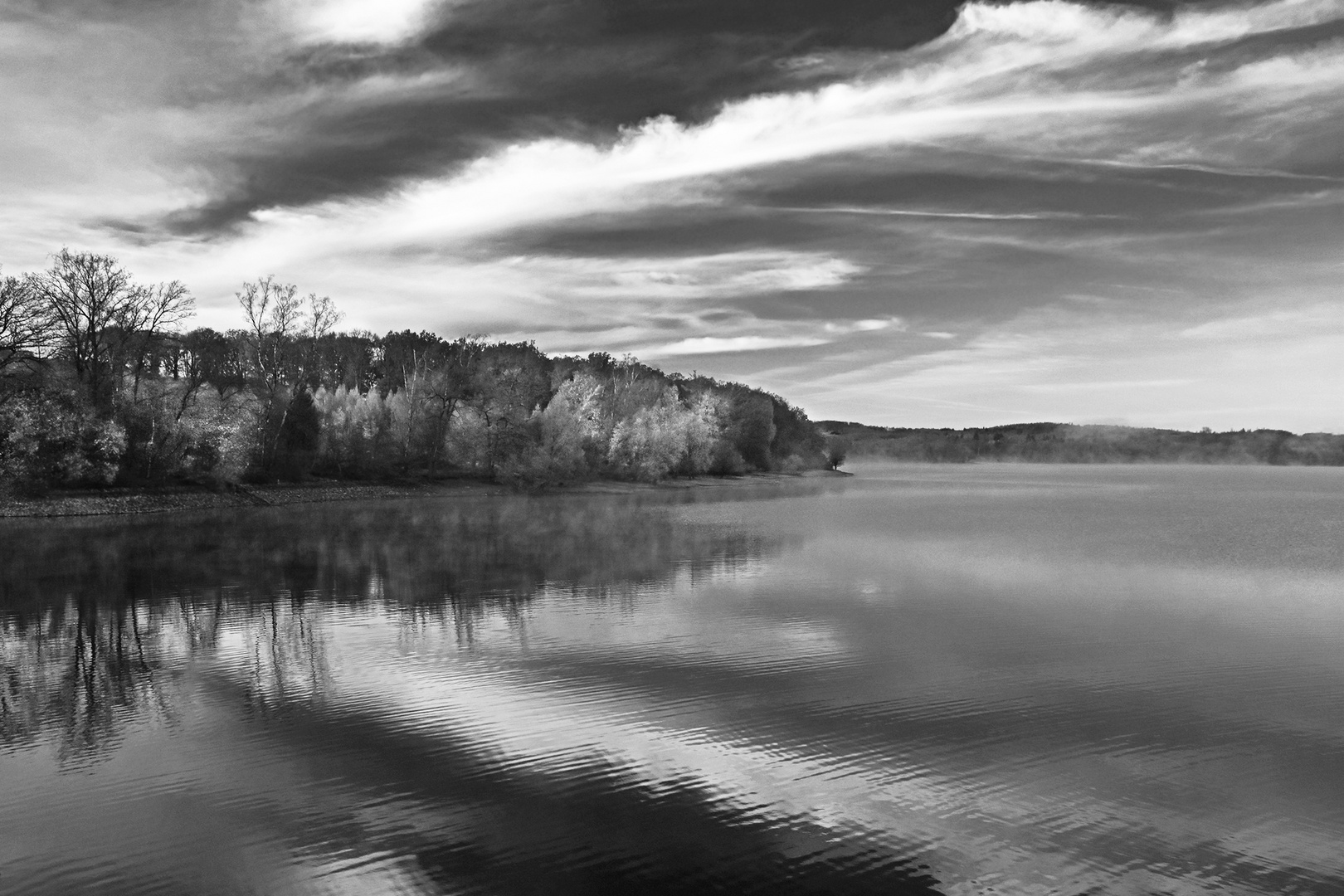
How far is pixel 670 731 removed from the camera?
1312 cm

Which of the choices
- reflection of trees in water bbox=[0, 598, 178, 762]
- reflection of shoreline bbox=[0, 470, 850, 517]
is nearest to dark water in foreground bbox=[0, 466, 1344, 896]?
reflection of trees in water bbox=[0, 598, 178, 762]

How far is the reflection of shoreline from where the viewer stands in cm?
5166

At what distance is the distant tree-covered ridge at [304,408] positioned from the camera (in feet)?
176

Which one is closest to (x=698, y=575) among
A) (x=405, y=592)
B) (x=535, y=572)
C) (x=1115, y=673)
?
(x=535, y=572)

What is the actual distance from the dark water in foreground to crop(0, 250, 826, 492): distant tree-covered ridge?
88.1 ft

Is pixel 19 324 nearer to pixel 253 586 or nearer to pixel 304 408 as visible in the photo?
pixel 304 408

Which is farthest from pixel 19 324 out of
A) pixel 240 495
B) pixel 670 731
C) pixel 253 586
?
pixel 670 731

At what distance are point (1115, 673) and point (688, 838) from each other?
1055cm

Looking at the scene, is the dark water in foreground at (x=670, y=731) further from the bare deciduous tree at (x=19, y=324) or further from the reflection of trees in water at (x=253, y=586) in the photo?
the bare deciduous tree at (x=19, y=324)

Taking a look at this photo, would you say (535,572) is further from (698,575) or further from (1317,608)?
(1317,608)

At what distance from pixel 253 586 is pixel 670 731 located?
18213 mm

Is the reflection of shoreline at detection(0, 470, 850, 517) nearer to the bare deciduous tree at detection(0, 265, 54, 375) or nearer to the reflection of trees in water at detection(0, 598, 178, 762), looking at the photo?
the bare deciduous tree at detection(0, 265, 54, 375)

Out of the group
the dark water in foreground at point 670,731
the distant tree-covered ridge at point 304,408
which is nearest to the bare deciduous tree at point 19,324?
the distant tree-covered ridge at point 304,408

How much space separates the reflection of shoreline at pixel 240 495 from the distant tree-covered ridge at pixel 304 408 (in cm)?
110
